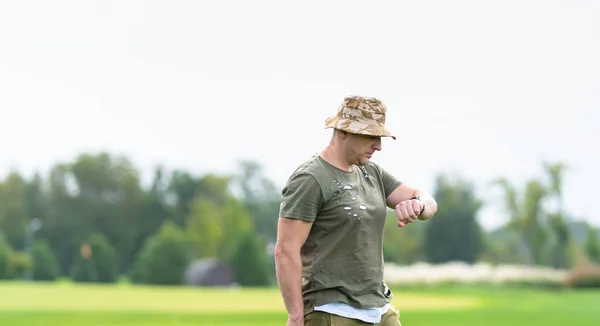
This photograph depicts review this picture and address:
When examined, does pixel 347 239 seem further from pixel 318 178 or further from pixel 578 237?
pixel 578 237

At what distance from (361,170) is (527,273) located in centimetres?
4479

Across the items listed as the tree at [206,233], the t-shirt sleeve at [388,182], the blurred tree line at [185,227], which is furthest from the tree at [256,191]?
the t-shirt sleeve at [388,182]

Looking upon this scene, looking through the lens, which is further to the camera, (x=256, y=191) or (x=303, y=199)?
(x=256, y=191)

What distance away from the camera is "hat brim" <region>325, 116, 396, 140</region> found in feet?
15.3

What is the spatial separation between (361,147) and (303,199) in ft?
1.21

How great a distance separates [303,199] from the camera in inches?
185

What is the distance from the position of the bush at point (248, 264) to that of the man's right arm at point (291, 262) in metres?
44.1

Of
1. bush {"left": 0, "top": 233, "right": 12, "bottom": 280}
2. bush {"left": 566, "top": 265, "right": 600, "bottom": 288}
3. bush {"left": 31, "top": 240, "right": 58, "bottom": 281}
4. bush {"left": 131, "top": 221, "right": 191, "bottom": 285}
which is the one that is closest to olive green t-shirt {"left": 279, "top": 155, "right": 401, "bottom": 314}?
bush {"left": 566, "top": 265, "right": 600, "bottom": 288}

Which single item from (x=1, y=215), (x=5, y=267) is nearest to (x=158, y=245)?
(x=5, y=267)

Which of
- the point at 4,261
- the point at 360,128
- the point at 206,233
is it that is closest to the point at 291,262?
the point at 360,128

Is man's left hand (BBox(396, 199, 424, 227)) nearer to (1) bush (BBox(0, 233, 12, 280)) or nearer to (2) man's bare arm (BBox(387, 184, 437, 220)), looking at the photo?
(2) man's bare arm (BBox(387, 184, 437, 220))

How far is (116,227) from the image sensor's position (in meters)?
67.8

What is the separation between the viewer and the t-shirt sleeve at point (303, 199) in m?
4.70

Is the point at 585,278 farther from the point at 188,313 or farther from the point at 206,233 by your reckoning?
the point at 188,313
